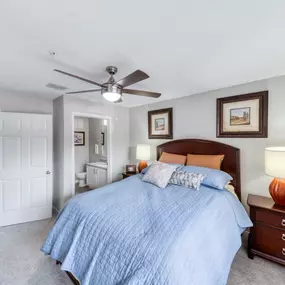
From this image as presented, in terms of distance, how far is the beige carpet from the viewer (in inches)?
74.6

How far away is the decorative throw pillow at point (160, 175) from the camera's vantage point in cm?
257

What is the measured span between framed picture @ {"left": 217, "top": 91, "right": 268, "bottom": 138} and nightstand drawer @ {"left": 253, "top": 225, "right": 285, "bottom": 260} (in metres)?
1.22

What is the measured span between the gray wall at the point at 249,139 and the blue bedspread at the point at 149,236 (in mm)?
602

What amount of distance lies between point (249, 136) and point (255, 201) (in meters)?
0.93

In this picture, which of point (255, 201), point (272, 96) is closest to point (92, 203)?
point (255, 201)

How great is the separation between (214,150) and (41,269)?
112 inches

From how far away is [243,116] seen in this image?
2.77 m

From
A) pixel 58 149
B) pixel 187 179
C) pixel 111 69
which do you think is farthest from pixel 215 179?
pixel 58 149

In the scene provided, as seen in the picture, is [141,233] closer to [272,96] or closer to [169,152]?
[169,152]

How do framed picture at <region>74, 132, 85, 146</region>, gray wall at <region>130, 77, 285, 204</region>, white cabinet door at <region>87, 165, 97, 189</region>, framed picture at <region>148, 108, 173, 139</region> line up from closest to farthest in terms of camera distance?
gray wall at <region>130, 77, 285, 204</region> → framed picture at <region>148, 108, 173, 139</region> → white cabinet door at <region>87, 165, 97, 189</region> → framed picture at <region>74, 132, 85, 146</region>

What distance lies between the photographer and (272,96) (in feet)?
8.20

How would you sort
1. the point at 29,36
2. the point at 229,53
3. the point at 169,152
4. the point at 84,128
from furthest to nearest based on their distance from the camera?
the point at 84,128 < the point at 169,152 < the point at 229,53 < the point at 29,36

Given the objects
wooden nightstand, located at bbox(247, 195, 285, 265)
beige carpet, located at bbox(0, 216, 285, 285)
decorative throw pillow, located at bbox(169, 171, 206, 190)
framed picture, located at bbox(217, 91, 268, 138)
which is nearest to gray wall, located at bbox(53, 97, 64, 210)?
beige carpet, located at bbox(0, 216, 285, 285)

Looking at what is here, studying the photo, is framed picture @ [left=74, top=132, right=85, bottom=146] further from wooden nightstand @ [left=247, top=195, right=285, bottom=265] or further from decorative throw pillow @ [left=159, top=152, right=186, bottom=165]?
wooden nightstand @ [left=247, top=195, right=285, bottom=265]
